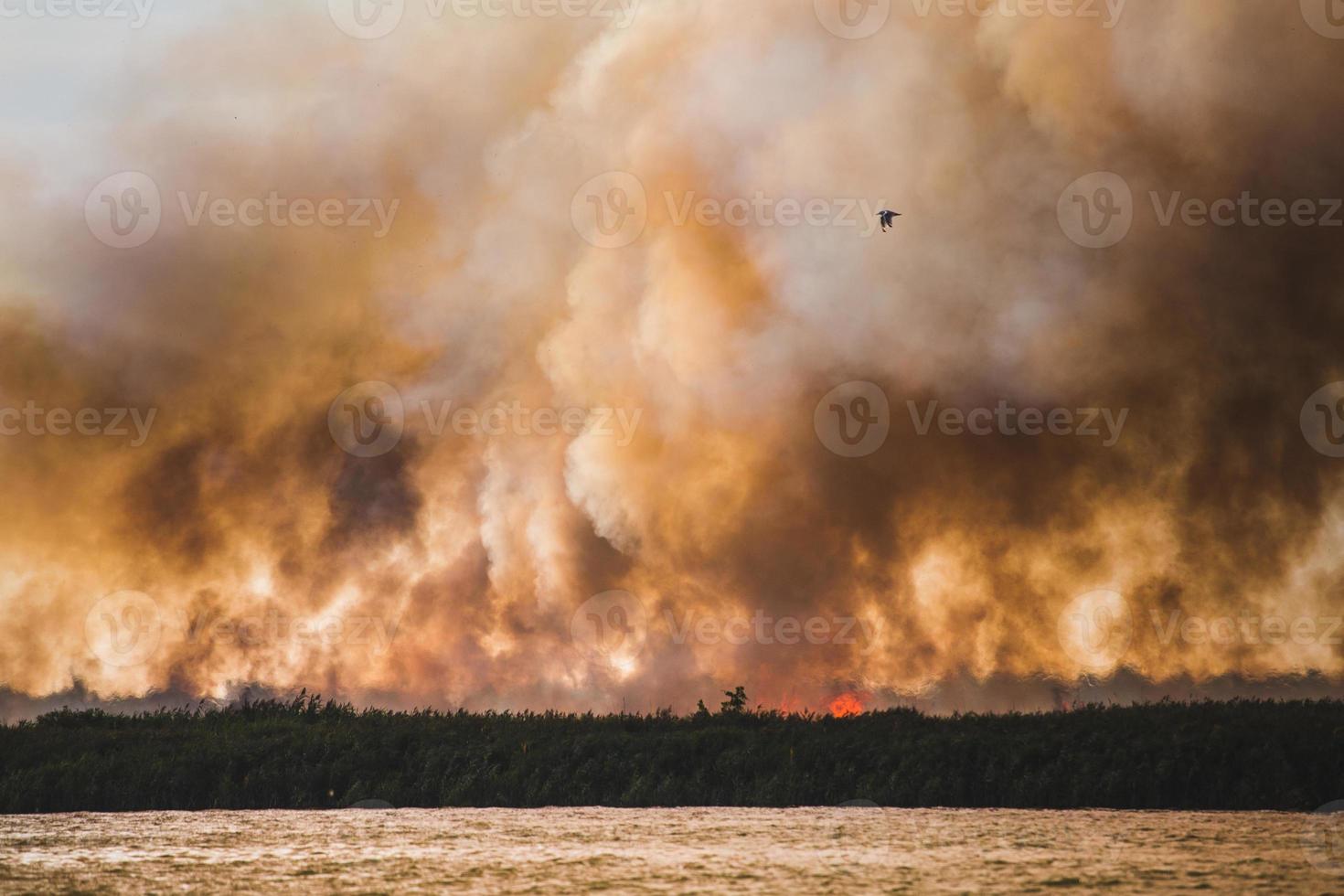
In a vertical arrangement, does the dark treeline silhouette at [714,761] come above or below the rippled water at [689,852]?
above

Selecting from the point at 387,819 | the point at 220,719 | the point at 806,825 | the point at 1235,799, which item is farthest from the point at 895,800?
the point at 220,719

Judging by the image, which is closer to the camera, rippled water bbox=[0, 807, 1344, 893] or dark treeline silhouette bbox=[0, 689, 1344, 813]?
rippled water bbox=[0, 807, 1344, 893]

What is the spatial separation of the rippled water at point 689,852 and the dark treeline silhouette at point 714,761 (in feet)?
9.78

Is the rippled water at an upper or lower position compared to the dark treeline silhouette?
lower

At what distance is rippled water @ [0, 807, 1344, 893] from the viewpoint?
1199 inches

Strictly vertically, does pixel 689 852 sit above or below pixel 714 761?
below

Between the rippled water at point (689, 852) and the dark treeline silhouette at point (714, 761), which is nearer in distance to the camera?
the rippled water at point (689, 852)

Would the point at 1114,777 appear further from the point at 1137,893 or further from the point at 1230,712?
the point at 1137,893

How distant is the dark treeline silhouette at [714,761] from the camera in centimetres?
4803

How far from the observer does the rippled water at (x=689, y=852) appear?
1199 inches

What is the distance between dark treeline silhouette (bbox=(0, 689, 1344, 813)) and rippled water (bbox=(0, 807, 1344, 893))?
298cm

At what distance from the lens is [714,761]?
177ft

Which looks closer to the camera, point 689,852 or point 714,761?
point 689,852

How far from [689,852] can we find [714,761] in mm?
17564
